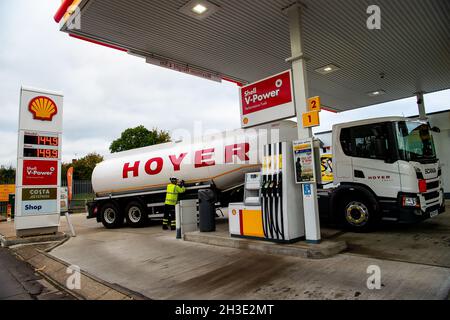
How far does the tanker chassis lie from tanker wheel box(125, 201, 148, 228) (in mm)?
40

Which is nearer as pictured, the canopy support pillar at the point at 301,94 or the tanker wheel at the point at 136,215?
the canopy support pillar at the point at 301,94

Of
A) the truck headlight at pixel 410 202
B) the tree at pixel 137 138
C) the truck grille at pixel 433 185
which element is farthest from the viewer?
the tree at pixel 137 138

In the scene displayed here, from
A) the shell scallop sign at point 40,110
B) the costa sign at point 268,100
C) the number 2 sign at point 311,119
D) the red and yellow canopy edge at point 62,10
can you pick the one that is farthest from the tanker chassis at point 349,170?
the red and yellow canopy edge at point 62,10

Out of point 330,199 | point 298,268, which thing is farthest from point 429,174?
point 298,268

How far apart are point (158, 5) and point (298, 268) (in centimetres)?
587

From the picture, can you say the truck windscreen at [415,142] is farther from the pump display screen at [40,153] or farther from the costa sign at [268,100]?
the pump display screen at [40,153]

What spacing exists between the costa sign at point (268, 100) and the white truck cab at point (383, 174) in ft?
7.57

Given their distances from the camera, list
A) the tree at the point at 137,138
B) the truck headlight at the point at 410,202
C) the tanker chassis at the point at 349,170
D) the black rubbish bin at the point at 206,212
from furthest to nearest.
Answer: the tree at the point at 137,138 → the black rubbish bin at the point at 206,212 → the tanker chassis at the point at 349,170 → the truck headlight at the point at 410,202

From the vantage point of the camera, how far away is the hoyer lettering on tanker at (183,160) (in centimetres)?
873

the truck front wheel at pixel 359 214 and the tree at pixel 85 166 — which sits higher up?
the tree at pixel 85 166

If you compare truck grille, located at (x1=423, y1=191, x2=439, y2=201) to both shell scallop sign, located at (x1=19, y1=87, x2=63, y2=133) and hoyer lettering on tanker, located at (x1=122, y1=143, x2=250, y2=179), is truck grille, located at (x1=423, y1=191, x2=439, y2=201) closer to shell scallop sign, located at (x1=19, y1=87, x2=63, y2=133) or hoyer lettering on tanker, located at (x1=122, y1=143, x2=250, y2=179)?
hoyer lettering on tanker, located at (x1=122, y1=143, x2=250, y2=179)

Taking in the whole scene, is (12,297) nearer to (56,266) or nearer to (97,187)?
(56,266)

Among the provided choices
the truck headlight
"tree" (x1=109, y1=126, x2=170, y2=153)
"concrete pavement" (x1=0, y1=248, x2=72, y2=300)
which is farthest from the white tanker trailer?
"tree" (x1=109, y1=126, x2=170, y2=153)

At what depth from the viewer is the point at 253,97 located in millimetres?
6996
